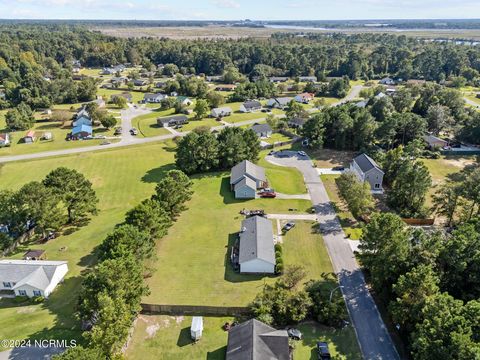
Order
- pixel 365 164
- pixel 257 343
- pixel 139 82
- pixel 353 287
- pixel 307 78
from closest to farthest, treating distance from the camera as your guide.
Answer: pixel 257 343
pixel 353 287
pixel 365 164
pixel 139 82
pixel 307 78

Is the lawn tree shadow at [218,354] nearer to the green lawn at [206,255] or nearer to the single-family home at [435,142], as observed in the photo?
the green lawn at [206,255]

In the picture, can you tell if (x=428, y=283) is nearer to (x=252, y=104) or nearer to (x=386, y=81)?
(x=252, y=104)

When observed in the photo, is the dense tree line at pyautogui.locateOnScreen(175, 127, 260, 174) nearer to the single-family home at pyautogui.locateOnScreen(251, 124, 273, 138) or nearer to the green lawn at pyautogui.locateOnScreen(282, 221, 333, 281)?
the single-family home at pyautogui.locateOnScreen(251, 124, 273, 138)

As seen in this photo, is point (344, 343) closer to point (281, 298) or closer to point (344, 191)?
point (281, 298)

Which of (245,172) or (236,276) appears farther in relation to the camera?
(245,172)

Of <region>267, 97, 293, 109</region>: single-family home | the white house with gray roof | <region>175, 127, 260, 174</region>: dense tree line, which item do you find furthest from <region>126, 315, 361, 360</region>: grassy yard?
<region>267, 97, 293, 109</region>: single-family home

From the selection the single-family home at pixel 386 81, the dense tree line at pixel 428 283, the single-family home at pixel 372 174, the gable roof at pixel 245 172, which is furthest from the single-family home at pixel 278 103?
the dense tree line at pixel 428 283

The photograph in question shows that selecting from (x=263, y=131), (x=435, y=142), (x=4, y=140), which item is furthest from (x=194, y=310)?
(x=4, y=140)
